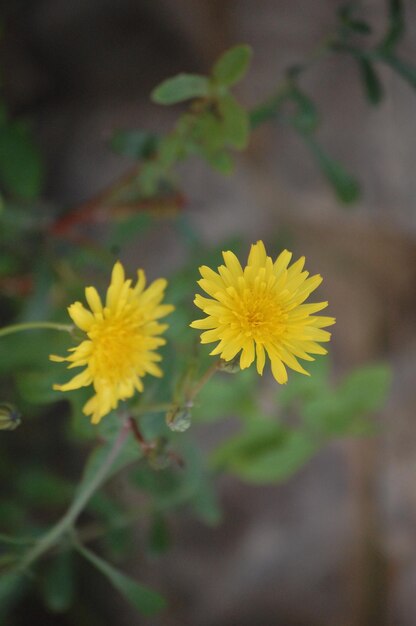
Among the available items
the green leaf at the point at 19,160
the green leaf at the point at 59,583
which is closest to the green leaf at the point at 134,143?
the green leaf at the point at 19,160

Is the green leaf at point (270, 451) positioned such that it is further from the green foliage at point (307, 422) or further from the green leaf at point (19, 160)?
the green leaf at point (19, 160)

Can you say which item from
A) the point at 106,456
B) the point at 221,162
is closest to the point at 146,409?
the point at 106,456

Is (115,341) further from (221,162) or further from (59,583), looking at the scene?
(59,583)

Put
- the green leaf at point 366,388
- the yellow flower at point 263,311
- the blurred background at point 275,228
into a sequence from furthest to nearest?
the blurred background at point 275,228 → the green leaf at point 366,388 → the yellow flower at point 263,311

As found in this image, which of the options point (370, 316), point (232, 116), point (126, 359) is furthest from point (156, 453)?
point (370, 316)

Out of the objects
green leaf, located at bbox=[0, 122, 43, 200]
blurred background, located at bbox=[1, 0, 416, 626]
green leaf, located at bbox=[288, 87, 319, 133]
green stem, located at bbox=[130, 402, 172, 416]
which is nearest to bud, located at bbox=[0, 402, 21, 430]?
green stem, located at bbox=[130, 402, 172, 416]

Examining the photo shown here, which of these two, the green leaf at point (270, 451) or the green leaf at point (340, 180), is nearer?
the green leaf at point (340, 180)

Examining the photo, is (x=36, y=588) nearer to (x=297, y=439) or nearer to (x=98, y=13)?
(x=297, y=439)
